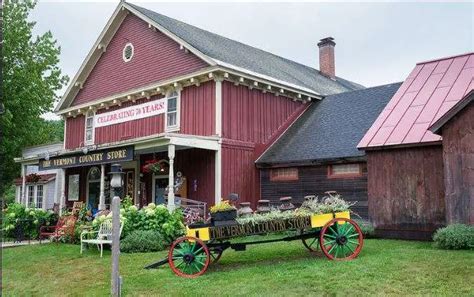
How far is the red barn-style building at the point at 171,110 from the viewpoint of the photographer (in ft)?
51.9

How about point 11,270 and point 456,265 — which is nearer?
point 456,265

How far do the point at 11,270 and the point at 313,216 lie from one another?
23.0 ft

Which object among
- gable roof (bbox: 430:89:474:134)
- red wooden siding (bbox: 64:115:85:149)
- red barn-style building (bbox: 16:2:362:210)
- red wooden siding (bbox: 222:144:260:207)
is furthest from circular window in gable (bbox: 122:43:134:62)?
gable roof (bbox: 430:89:474:134)

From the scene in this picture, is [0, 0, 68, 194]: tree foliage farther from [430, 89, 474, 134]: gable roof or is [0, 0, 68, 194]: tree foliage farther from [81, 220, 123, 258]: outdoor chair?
[430, 89, 474, 134]: gable roof

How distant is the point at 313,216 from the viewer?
912 cm

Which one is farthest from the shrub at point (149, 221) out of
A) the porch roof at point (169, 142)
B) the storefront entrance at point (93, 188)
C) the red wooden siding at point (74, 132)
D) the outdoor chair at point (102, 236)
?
the red wooden siding at point (74, 132)

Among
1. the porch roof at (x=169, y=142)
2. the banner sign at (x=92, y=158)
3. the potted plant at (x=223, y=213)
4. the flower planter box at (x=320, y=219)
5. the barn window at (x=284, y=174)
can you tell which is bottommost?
the flower planter box at (x=320, y=219)

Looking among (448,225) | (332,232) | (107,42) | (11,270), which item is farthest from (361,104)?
(11,270)

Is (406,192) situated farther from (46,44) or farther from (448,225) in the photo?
→ (46,44)

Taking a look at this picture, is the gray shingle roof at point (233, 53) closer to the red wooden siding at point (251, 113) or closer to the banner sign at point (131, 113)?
the red wooden siding at point (251, 113)

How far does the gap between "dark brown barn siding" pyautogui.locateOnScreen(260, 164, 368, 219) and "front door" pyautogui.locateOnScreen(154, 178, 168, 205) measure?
3.84 m

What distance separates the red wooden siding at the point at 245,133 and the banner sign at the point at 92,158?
10.7ft

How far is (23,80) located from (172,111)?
13.4m

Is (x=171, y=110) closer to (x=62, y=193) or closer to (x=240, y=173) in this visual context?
(x=240, y=173)
